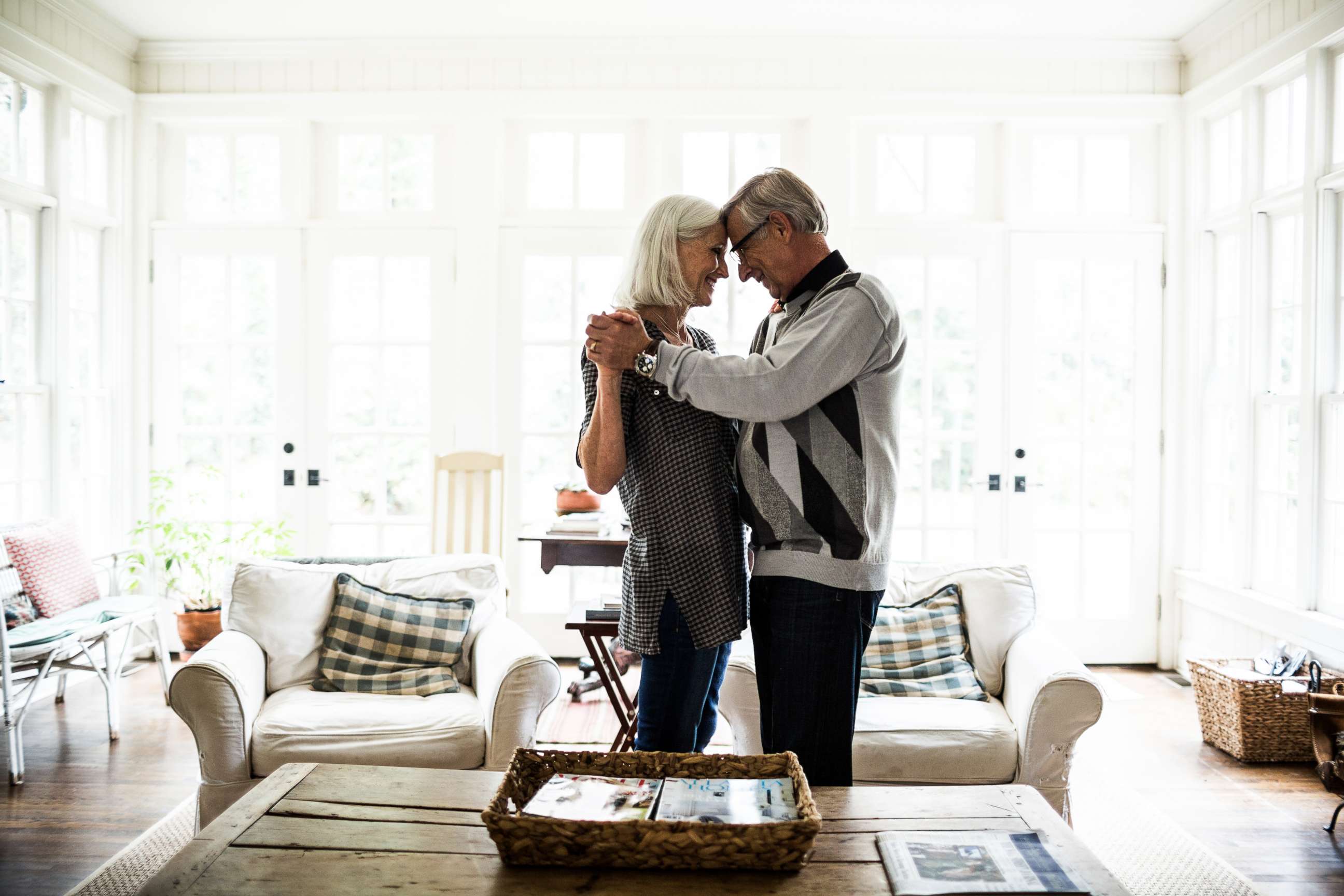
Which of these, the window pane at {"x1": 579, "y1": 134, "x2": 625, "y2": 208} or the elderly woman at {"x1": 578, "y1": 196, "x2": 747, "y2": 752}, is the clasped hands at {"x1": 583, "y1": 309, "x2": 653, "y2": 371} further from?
the window pane at {"x1": 579, "y1": 134, "x2": 625, "y2": 208}

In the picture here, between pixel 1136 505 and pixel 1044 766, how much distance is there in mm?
2693

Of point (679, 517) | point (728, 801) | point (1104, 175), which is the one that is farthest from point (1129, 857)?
point (1104, 175)

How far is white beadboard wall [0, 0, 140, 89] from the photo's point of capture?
411 cm

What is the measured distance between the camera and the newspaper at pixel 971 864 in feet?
4.31

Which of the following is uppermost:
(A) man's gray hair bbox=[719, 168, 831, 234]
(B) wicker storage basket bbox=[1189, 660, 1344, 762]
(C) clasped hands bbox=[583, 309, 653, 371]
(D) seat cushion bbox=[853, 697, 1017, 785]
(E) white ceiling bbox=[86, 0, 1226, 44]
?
(E) white ceiling bbox=[86, 0, 1226, 44]

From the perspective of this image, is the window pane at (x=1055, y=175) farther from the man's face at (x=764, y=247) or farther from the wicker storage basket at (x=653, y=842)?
the wicker storage basket at (x=653, y=842)

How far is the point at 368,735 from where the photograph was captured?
2.63 metres

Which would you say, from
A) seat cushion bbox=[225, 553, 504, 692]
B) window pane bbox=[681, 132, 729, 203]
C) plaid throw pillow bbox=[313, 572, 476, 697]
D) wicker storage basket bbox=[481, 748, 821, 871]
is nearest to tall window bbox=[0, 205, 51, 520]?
seat cushion bbox=[225, 553, 504, 692]

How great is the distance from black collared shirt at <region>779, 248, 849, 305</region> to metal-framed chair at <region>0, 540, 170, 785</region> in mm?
2931

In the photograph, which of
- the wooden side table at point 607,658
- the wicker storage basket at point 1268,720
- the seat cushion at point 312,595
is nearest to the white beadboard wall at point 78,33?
the seat cushion at point 312,595

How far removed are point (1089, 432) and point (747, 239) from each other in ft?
12.1

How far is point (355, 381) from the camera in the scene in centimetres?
500

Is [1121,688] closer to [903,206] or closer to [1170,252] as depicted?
[1170,252]

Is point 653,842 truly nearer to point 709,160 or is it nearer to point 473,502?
point 473,502
